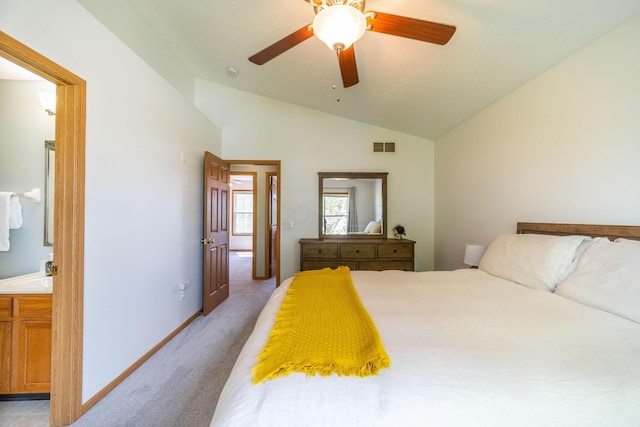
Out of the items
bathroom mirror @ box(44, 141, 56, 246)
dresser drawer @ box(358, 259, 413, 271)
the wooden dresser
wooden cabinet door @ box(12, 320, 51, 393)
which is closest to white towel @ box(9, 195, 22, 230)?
bathroom mirror @ box(44, 141, 56, 246)

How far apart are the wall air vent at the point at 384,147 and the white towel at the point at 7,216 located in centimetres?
393

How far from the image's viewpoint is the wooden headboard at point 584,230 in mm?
1575

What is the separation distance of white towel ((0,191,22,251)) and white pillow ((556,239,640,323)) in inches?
155

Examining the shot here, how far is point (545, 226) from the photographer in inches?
84.0

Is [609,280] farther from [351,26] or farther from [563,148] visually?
[351,26]

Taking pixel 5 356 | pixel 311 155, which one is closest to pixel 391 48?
pixel 311 155

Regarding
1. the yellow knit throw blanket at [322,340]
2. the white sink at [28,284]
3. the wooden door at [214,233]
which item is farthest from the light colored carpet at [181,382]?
the yellow knit throw blanket at [322,340]

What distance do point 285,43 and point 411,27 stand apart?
786mm

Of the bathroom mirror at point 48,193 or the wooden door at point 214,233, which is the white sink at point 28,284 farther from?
the wooden door at point 214,233

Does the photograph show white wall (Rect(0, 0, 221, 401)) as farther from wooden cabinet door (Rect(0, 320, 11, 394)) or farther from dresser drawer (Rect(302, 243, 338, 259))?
dresser drawer (Rect(302, 243, 338, 259))

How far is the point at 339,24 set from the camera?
131 centimetres

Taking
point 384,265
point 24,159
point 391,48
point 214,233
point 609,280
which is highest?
point 391,48

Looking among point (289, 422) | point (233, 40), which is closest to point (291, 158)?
point (233, 40)

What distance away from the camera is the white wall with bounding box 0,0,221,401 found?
1.55 m
